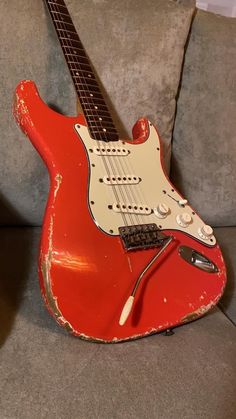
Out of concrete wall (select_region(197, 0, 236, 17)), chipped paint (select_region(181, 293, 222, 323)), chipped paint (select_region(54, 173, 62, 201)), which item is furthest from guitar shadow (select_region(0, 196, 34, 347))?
concrete wall (select_region(197, 0, 236, 17))

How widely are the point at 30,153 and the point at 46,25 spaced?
29 cm

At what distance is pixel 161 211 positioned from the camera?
0.80m

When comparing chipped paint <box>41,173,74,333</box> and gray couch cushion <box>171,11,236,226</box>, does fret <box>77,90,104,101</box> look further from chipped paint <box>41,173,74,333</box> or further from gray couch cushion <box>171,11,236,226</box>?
chipped paint <box>41,173,74,333</box>

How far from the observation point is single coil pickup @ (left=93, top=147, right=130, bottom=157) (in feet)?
2.66

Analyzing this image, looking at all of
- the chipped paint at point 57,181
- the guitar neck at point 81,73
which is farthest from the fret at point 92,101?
the chipped paint at point 57,181

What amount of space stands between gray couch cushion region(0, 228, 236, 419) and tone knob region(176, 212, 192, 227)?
0.20 meters

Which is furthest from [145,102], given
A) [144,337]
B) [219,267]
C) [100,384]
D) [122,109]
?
[100,384]

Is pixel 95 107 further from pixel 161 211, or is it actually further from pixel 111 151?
pixel 161 211

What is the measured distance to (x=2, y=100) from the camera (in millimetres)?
889

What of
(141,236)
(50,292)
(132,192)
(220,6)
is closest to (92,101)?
(132,192)

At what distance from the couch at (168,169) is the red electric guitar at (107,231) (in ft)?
0.16

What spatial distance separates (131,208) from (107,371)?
0.30 m

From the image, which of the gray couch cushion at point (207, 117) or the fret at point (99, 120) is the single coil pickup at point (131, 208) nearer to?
the fret at point (99, 120)

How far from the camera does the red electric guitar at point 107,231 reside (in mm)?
679
